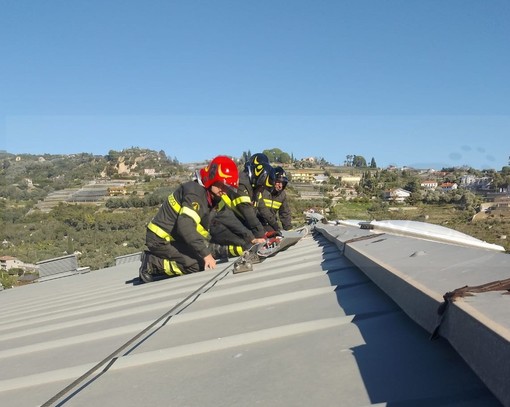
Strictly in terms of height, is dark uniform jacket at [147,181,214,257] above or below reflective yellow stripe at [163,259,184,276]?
above

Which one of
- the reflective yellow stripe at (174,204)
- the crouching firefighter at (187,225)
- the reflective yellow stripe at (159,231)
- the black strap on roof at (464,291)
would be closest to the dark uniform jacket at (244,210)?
the crouching firefighter at (187,225)

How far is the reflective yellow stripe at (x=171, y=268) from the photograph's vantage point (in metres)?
6.27

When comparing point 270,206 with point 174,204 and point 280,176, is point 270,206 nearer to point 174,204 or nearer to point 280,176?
point 280,176

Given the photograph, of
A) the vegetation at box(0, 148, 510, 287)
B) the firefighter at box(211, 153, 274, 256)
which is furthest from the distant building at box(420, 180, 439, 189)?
the firefighter at box(211, 153, 274, 256)

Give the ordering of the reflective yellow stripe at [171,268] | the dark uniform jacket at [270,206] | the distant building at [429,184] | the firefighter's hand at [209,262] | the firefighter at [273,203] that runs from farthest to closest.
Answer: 1. the distant building at [429,184]
2. the dark uniform jacket at [270,206]
3. the firefighter at [273,203]
4. the reflective yellow stripe at [171,268]
5. the firefighter's hand at [209,262]

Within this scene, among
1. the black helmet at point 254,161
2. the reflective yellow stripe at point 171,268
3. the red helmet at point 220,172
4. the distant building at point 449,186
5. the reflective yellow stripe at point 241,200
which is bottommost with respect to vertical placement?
the reflective yellow stripe at point 171,268

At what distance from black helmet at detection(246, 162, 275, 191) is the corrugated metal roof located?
4575 mm

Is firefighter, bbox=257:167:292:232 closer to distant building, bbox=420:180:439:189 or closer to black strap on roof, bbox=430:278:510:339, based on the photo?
distant building, bbox=420:180:439:189

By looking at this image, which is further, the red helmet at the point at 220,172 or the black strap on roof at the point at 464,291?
the red helmet at the point at 220,172

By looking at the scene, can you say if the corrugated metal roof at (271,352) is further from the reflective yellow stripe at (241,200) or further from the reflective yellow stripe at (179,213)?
the reflective yellow stripe at (241,200)

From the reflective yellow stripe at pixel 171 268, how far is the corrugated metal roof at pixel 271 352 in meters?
2.34

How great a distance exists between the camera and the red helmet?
18.0 feet

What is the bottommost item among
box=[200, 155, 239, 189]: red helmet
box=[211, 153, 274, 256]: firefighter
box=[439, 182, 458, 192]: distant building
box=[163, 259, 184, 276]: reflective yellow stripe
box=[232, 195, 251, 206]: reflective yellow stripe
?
box=[163, 259, 184, 276]: reflective yellow stripe

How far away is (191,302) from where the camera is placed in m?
3.74
